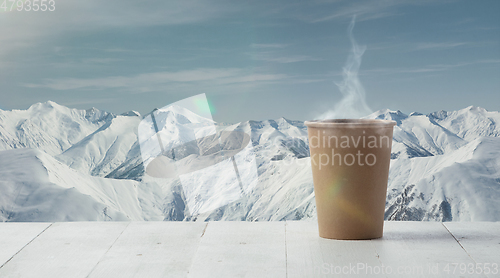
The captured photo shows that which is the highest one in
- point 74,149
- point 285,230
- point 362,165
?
point 362,165

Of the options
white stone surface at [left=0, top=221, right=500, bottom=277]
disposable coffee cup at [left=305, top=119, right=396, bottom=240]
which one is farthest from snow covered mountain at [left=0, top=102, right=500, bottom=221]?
white stone surface at [left=0, top=221, right=500, bottom=277]

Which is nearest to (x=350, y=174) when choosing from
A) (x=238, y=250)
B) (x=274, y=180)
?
(x=238, y=250)

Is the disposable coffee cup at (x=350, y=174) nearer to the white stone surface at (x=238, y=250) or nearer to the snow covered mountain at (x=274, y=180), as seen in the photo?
the white stone surface at (x=238, y=250)

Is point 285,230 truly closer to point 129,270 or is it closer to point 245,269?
point 245,269

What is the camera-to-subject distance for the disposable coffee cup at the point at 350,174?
203 centimetres

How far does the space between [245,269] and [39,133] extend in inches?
3576

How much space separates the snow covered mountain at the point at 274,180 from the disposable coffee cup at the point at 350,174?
1.30 ft

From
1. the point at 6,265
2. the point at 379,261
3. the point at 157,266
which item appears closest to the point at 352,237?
the point at 379,261

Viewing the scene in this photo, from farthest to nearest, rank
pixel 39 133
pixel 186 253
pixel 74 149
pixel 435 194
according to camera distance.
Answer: pixel 39 133, pixel 74 149, pixel 435 194, pixel 186 253

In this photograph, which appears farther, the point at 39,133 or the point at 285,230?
the point at 39,133

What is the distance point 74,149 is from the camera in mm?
71312

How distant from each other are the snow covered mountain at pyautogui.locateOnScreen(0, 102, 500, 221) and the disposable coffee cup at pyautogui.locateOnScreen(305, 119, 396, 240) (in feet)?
1.30

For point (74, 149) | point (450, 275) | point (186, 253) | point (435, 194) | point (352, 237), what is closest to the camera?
point (450, 275)

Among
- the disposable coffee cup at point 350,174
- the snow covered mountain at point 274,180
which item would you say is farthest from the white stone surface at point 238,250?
the snow covered mountain at point 274,180
